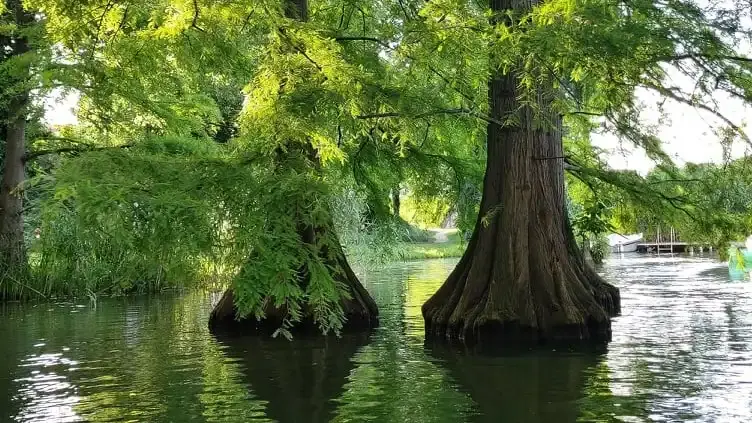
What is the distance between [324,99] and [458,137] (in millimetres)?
5499

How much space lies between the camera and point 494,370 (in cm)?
854

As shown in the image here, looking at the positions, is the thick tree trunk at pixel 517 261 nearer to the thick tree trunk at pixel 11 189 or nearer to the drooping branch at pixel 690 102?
the drooping branch at pixel 690 102

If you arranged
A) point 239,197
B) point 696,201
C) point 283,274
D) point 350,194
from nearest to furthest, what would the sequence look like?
point 283,274
point 239,197
point 696,201
point 350,194

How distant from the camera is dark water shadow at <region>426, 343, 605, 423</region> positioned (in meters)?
6.64

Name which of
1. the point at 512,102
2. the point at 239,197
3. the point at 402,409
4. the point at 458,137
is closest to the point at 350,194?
the point at 458,137

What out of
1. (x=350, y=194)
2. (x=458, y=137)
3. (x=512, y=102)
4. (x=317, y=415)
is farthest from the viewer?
(x=350, y=194)

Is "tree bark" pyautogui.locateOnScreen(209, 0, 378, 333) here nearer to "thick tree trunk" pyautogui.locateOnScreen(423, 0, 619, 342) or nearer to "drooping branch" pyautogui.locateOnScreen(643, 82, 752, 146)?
"thick tree trunk" pyautogui.locateOnScreen(423, 0, 619, 342)

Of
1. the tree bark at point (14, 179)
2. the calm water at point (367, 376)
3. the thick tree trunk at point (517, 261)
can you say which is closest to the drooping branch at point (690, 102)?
the thick tree trunk at point (517, 261)

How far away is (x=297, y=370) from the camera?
894 centimetres

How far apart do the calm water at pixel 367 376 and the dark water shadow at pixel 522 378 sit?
22 millimetres

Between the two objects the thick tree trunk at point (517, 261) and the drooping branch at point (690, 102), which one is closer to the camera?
the drooping branch at point (690, 102)

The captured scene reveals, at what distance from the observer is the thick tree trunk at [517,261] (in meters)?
10.1

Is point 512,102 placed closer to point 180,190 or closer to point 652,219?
point 652,219

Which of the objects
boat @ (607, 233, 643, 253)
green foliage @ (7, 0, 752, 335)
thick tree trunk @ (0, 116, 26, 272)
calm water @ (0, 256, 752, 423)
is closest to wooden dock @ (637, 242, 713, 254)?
boat @ (607, 233, 643, 253)
